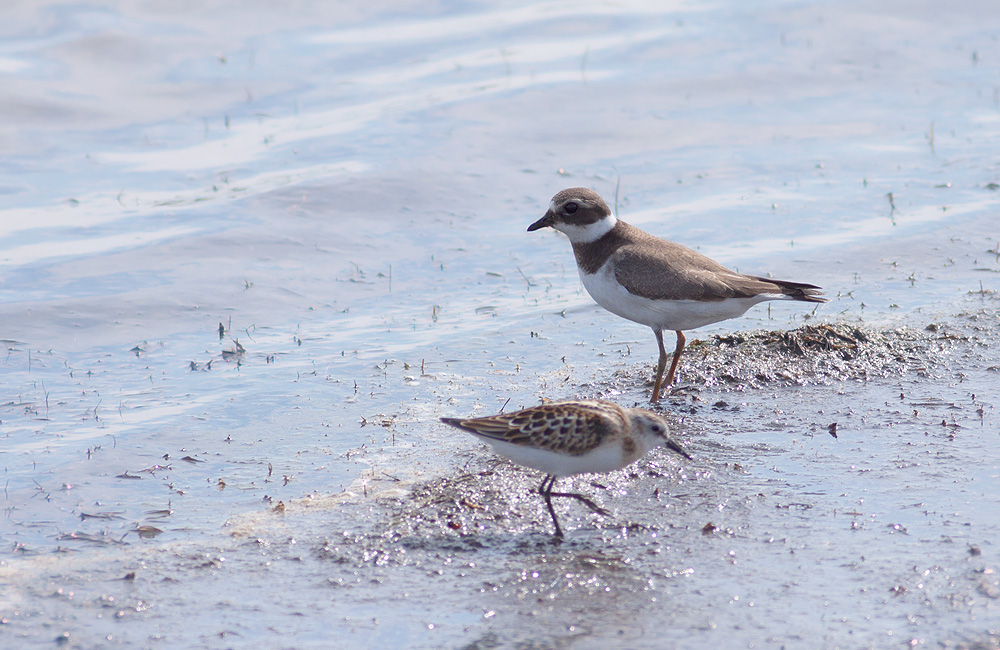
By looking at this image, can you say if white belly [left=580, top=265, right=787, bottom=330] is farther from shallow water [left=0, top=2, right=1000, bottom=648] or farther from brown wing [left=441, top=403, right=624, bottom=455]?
brown wing [left=441, top=403, right=624, bottom=455]

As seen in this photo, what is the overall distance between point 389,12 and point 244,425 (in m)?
15.3

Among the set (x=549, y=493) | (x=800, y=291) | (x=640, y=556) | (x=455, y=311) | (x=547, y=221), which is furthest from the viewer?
(x=455, y=311)

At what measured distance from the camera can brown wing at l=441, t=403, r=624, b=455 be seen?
6.48 metres

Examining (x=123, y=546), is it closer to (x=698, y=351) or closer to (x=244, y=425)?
(x=244, y=425)

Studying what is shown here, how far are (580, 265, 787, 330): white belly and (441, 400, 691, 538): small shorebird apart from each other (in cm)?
243

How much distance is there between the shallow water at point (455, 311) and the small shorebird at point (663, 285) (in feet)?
2.15

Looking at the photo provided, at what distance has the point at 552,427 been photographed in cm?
654

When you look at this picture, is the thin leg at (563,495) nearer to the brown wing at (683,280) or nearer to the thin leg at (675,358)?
the thin leg at (675,358)

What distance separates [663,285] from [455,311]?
10.1 feet

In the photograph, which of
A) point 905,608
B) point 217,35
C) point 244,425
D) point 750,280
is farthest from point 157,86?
point 905,608

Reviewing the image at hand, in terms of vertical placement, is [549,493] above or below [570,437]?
below

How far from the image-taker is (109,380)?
971 cm

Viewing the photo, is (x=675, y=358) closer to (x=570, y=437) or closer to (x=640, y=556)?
(x=570, y=437)

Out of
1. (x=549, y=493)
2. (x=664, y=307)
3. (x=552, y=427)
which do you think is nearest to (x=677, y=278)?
(x=664, y=307)
